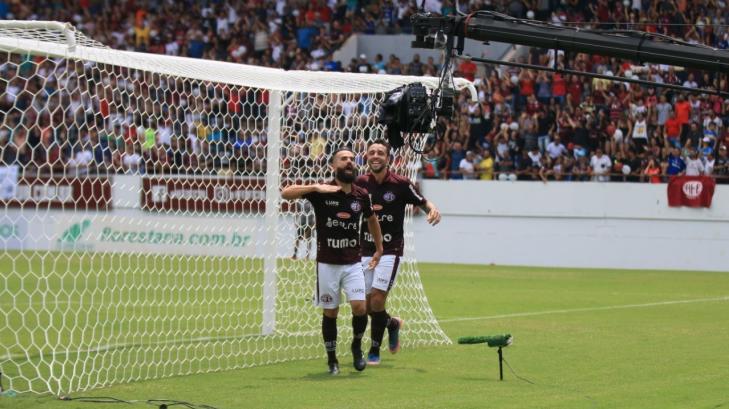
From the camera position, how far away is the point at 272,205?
1432cm

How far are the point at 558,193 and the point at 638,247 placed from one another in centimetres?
240

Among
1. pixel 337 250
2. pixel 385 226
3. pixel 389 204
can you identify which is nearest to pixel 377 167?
pixel 389 204

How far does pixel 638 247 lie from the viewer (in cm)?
2967

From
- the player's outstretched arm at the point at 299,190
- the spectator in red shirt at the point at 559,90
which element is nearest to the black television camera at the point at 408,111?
the player's outstretched arm at the point at 299,190

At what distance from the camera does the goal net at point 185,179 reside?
11.5 m

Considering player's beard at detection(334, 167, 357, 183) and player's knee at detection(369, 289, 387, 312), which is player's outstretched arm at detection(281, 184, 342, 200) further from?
player's knee at detection(369, 289, 387, 312)

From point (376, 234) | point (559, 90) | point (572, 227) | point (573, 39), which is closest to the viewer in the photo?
point (573, 39)

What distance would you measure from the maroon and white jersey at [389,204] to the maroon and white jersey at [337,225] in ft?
4.13

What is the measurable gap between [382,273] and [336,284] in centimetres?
121

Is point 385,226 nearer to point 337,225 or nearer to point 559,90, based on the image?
point 337,225

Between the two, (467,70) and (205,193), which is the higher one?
(467,70)

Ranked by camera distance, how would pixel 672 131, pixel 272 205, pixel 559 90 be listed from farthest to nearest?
pixel 559 90 < pixel 672 131 < pixel 272 205

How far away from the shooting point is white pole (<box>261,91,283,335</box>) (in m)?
14.1

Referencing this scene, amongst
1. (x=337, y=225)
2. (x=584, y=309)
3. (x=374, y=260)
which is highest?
(x=337, y=225)
